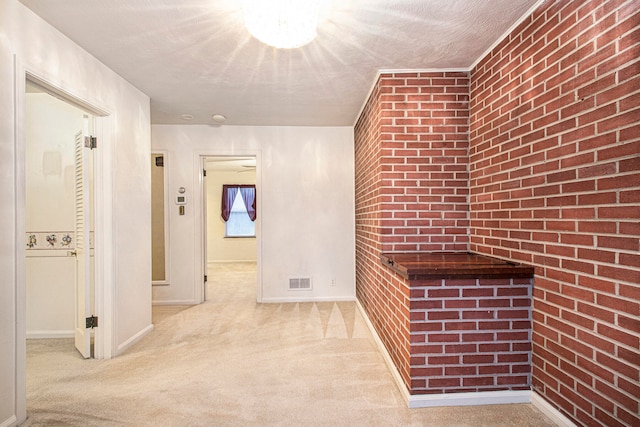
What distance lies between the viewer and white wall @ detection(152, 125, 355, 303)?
4.07 m

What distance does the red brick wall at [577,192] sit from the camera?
1.28m

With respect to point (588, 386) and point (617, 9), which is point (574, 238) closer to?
point (588, 386)

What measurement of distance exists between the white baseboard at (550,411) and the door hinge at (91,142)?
3417mm

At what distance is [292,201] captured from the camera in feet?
13.7

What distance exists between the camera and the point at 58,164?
294 centimetres

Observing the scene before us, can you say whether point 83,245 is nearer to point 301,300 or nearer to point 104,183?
point 104,183

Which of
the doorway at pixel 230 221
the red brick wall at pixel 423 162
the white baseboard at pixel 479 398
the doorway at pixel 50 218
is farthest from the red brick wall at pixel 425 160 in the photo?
the doorway at pixel 230 221

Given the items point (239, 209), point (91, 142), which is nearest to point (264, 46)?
point (91, 142)

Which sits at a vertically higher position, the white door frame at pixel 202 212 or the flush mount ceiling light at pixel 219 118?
the flush mount ceiling light at pixel 219 118

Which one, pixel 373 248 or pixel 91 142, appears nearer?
pixel 91 142

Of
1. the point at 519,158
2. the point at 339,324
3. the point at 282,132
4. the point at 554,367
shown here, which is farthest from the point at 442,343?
the point at 282,132

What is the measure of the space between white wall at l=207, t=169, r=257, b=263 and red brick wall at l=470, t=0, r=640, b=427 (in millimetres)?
6773

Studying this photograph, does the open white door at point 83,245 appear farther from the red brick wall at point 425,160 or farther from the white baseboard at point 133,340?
the red brick wall at point 425,160

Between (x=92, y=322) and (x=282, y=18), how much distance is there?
8.44ft
